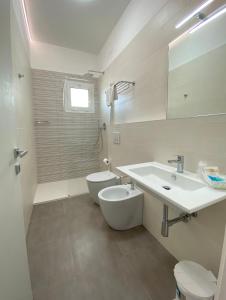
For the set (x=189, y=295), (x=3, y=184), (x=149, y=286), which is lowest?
(x=149, y=286)

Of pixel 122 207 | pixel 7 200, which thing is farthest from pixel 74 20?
pixel 122 207

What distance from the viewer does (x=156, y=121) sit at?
147cm

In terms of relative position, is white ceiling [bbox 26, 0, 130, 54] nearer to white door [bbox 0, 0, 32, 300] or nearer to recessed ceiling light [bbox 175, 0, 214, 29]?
recessed ceiling light [bbox 175, 0, 214, 29]

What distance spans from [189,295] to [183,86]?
144cm

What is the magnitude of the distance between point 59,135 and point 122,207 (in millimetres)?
2131

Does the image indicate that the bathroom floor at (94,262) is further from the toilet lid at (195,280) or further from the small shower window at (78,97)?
the small shower window at (78,97)

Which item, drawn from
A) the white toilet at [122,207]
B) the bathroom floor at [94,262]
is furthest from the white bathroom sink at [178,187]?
the bathroom floor at [94,262]

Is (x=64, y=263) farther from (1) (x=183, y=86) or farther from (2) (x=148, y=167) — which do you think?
(1) (x=183, y=86)

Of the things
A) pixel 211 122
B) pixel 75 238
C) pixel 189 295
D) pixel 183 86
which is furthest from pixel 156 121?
pixel 75 238

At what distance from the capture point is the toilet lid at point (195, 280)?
2.70 ft

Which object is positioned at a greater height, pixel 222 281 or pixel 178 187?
pixel 178 187

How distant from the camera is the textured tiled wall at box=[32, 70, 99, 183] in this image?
283cm

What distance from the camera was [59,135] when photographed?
3053mm

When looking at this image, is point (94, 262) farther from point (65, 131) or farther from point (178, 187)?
point (65, 131)
